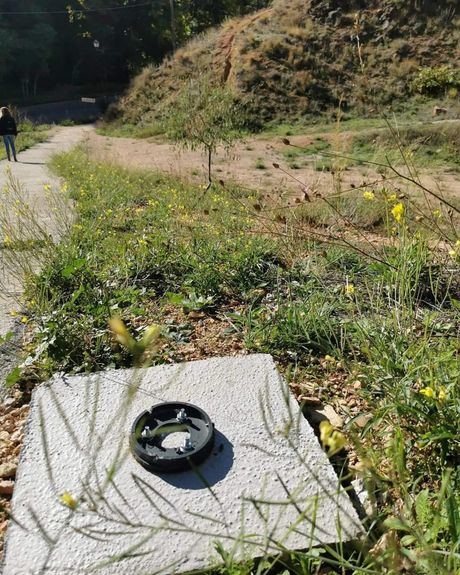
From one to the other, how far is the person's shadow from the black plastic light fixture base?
19 millimetres

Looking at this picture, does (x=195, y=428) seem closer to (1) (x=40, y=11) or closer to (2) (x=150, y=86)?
(2) (x=150, y=86)

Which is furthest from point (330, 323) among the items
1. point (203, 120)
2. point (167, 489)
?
point (203, 120)

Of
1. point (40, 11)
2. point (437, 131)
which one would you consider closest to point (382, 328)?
point (437, 131)

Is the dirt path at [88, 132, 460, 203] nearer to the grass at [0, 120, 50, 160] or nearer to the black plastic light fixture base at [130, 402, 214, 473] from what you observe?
the grass at [0, 120, 50, 160]

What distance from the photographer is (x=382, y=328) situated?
254 centimetres

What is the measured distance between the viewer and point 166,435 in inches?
80.2

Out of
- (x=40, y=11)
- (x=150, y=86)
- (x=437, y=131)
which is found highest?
(x=40, y=11)

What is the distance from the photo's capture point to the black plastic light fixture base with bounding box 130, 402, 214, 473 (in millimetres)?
1843

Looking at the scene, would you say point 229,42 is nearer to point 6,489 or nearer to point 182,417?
point 182,417

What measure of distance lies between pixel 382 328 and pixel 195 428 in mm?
1027

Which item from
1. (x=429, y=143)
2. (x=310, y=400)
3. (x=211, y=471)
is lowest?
(x=429, y=143)

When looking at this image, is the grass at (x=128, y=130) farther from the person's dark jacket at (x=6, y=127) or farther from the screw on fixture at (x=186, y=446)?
the screw on fixture at (x=186, y=446)

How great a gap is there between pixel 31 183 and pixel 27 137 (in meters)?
11.0

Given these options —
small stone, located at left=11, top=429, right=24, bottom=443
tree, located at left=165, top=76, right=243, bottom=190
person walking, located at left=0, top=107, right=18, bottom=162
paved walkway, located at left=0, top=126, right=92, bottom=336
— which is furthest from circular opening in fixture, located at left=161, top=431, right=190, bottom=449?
person walking, located at left=0, top=107, right=18, bottom=162
